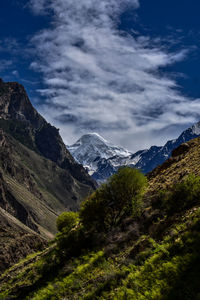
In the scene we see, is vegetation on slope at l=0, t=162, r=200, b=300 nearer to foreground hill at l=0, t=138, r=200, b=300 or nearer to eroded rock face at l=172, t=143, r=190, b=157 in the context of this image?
foreground hill at l=0, t=138, r=200, b=300

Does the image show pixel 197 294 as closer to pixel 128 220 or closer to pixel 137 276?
pixel 137 276

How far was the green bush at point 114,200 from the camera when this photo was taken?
1005 inches

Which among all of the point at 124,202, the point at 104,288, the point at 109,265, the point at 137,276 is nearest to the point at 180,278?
the point at 137,276

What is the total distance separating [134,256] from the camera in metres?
15.6

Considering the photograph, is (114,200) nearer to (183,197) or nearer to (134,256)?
(183,197)

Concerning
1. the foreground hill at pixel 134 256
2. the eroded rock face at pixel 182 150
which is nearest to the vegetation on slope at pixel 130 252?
the foreground hill at pixel 134 256

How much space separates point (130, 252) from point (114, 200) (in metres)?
10.4

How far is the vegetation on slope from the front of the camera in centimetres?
1110

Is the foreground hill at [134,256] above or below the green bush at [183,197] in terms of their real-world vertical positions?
below

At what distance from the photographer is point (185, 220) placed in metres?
15.7

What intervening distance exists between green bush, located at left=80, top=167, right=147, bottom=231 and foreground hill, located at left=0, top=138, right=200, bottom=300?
11cm

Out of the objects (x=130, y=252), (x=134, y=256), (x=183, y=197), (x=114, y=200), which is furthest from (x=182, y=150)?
(x=134, y=256)

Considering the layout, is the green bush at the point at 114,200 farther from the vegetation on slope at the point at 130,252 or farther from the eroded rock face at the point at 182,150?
the eroded rock face at the point at 182,150

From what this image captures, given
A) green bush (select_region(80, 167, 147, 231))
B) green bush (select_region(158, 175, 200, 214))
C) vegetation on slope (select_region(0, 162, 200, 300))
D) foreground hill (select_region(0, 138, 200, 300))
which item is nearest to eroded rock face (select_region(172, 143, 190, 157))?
foreground hill (select_region(0, 138, 200, 300))
